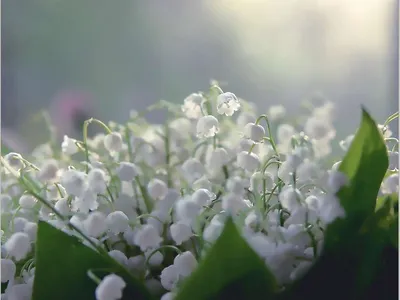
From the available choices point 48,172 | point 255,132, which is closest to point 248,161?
point 255,132

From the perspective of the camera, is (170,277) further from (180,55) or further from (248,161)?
(180,55)

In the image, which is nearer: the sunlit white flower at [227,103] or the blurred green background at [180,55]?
the sunlit white flower at [227,103]

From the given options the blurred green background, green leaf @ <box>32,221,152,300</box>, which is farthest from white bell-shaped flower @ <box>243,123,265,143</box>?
the blurred green background

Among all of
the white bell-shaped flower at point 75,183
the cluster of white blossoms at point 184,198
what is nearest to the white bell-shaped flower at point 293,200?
Answer: the cluster of white blossoms at point 184,198

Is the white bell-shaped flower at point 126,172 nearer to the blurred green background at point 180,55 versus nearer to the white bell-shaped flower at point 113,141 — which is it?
the white bell-shaped flower at point 113,141

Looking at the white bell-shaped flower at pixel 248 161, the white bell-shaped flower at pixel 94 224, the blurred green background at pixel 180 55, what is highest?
the blurred green background at pixel 180 55

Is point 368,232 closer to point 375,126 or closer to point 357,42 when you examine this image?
point 375,126
